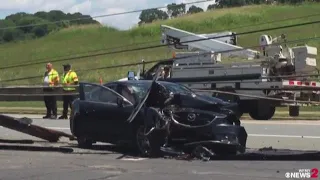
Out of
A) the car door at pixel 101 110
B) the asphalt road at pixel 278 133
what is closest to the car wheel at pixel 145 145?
the car door at pixel 101 110

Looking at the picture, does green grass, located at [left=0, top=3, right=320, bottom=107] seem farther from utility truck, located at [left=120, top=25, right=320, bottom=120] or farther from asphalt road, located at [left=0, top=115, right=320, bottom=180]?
asphalt road, located at [left=0, top=115, right=320, bottom=180]


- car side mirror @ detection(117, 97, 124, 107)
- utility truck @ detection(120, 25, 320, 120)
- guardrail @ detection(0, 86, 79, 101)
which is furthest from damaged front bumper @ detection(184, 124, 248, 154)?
utility truck @ detection(120, 25, 320, 120)

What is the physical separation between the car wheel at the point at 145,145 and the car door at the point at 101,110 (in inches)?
23.9

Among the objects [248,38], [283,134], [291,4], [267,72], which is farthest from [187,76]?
[291,4]

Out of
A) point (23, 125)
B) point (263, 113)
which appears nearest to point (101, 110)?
point (23, 125)

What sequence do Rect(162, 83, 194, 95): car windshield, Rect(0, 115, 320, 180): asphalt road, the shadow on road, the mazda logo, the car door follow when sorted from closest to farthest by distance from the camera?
Rect(0, 115, 320, 180): asphalt road < the shadow on road < the mazda logo < Rect(162, 83, 194, 95): car windshield < the car door

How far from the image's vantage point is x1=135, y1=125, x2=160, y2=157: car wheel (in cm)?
1338

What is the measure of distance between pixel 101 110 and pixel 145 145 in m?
1.50

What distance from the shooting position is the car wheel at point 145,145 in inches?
527

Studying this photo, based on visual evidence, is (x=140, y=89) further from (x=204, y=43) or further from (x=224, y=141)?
(x=204, y=43)

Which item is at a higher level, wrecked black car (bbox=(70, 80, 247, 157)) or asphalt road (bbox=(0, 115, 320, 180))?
wrecked black car (bbox=(70, 80, 247, 157))

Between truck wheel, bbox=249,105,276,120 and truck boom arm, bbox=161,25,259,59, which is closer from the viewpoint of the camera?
truck wheel, bbox=249,105,276,120

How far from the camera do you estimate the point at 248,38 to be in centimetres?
5297

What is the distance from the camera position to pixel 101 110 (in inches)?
568
